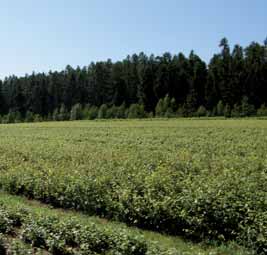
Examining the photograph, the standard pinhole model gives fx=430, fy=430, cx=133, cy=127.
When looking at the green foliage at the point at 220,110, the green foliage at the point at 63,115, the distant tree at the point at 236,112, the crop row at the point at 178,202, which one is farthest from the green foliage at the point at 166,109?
the crop row at the point at 178,202

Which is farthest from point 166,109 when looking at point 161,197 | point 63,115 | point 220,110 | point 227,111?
point 161,197

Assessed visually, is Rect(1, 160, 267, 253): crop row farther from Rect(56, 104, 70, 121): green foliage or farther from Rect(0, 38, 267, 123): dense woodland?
Rect(56, 104, 70, 121): green foliage

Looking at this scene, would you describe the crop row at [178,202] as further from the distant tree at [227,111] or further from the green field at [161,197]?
the distant tree at [227,111]

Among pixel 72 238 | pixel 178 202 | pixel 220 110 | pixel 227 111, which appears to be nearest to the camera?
pixel 72 238

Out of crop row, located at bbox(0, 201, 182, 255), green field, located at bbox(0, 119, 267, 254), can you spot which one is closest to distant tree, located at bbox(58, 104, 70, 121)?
green field, located at bbox(0, 119, 267, 254)

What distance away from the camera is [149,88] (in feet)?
312

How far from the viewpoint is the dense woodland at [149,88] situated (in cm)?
8369

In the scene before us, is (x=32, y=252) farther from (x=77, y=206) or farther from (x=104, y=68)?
(x=104, y=68)

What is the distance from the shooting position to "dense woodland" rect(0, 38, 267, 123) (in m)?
83.7

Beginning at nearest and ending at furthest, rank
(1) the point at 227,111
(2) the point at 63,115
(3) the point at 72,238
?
(3) the point at 72,238 < (1) the point at 227,111 < (2) the point at 63,115

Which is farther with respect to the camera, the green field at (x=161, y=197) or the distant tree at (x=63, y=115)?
the distant tree at (x=63, y=115)

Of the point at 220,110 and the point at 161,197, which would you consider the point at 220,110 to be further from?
the point at 161,197

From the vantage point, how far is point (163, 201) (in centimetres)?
1020

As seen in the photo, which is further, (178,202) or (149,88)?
(149,88)
